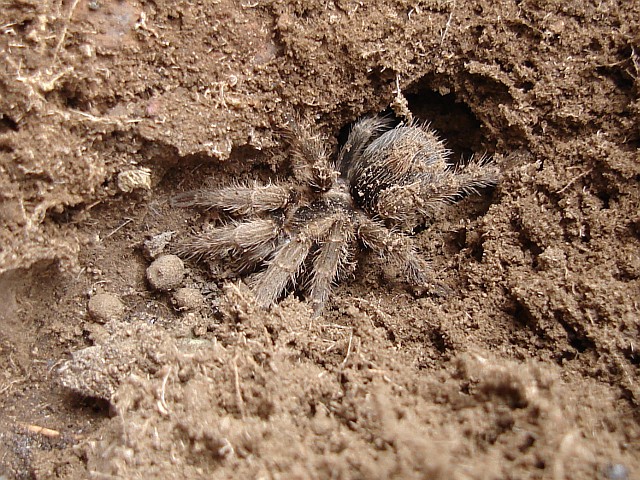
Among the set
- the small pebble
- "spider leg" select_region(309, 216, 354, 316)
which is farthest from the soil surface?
"spider leg" select_region(309, 216, 354, 316)

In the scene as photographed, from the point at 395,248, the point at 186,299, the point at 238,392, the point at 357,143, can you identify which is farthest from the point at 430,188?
the point at 238,392

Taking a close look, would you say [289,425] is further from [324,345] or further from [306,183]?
[306,183]

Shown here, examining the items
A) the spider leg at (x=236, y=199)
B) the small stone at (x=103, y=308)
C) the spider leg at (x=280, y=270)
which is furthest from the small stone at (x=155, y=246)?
the spider leg at (x=280, y=270)

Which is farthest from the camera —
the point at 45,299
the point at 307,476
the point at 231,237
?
the point at 231,237

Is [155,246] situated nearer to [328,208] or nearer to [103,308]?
[103,308]

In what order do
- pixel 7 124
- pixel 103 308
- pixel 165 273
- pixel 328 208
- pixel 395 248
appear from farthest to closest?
pixel 328 208
pixel 395 248
pixel 165 273
pixel 103 308
pixel 7 124

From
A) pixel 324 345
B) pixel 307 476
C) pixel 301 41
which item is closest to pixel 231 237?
pixel 324 345

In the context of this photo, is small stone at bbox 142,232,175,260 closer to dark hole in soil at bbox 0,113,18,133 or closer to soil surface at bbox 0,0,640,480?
soil surface at bbox 0,0,640,480
